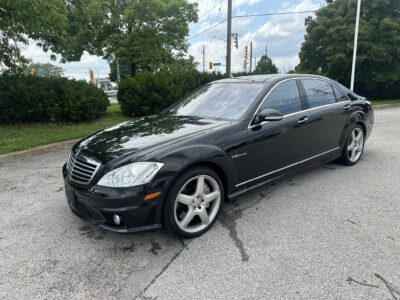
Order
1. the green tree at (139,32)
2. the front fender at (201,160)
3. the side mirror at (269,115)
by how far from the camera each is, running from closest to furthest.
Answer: the front fender at (201,160)
the side mirror at (269,115)
the green tree at (139,32)

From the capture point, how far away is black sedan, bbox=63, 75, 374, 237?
2746 millimetres

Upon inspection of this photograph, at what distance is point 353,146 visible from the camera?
5.16m

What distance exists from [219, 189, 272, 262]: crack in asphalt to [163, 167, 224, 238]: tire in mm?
199

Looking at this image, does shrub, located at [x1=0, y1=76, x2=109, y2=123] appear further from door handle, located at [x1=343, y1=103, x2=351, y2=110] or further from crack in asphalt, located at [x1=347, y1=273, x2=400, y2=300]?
crack in asphalt, located at [x1=347, y1=273, x2=400, y2=300]

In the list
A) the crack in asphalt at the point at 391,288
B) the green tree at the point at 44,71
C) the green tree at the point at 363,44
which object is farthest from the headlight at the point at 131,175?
the green tree at the point at 363,44

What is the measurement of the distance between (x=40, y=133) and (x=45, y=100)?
4.02 ft

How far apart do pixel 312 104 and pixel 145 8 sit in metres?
17.0

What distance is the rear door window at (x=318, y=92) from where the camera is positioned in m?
4.37

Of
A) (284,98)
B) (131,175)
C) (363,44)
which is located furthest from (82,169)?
(363,44)

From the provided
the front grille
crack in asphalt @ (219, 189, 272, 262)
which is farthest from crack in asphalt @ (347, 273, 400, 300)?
the front grille

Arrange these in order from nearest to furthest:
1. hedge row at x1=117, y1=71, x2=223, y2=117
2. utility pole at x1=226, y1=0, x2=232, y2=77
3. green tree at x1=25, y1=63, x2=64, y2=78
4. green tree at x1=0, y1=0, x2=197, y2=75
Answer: green tree at x1=25, y1=63, x2=64, y2=78 → hedge row at x1=117, y1=71, x2=223, y2=117 → utility pole at x1=226, y1=0, x2=232, y2=77 → green tree at x1=0, y1=0, x2=197, y2=75

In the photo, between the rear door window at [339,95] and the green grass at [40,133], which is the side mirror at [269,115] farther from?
the green grass at [40,133]

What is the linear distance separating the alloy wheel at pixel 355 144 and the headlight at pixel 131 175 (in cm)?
361

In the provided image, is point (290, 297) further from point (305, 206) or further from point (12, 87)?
point (12, 87)
